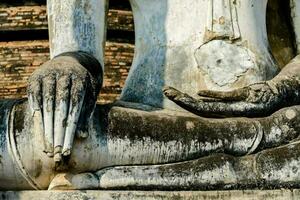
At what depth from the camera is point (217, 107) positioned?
16.7 ft

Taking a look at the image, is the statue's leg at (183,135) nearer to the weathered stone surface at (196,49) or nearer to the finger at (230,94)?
the finger at (230,94)

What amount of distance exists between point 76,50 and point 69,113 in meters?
0.85

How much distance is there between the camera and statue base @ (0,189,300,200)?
4520mm

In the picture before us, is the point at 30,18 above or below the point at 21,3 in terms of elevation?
below

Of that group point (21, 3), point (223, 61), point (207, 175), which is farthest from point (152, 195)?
point (21, 3)

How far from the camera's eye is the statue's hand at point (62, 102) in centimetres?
455

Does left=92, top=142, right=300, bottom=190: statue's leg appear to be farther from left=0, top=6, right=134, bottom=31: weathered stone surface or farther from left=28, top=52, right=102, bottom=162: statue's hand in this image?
left=0, top=6, right=134, bottom=31: weathered stone surface

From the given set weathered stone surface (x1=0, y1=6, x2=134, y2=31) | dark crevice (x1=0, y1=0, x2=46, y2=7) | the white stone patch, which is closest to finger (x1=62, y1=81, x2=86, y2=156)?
the white stone patch

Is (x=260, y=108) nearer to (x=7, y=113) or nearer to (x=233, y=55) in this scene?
(x=233, y=55)

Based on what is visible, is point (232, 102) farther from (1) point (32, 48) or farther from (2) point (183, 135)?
(1) point (32, 48)

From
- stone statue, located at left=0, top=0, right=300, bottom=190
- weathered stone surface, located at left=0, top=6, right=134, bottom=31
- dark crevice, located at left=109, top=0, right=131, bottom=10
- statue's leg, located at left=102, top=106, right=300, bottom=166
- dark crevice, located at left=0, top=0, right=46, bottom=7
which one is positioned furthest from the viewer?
dark crevice, located at left=0, top=0, right=46, bottom=7

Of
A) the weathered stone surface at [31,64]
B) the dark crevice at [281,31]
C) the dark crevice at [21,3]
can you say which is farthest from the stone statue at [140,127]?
the dark crevice at [21,3]

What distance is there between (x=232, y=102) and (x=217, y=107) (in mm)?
85

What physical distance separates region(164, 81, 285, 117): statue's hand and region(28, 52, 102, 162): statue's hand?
1.72 ft
